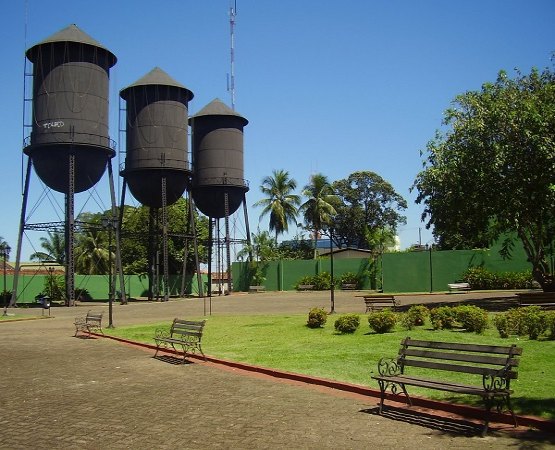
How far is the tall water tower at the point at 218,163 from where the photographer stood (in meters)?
51.6

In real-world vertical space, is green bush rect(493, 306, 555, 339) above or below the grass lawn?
above

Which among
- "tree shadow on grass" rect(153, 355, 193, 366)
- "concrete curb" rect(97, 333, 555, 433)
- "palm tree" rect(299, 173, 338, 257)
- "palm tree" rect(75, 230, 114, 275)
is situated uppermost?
"palm tree" rect(299, 173, 338, 257)

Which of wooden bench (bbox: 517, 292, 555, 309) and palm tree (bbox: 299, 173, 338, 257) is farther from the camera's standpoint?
palm tree (bbox: 299, 173, 338, 257)

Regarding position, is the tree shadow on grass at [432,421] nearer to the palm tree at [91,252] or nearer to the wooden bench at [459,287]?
the wooden bench at [459,287]

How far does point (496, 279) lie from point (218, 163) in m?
26.1

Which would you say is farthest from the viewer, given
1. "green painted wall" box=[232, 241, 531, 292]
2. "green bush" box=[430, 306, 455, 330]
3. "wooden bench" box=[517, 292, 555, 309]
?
"green painted wall" box=[232, 241, 531, 292]

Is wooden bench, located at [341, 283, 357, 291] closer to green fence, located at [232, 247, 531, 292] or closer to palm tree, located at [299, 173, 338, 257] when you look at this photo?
green fence, located at [232, 247, 531, 292]

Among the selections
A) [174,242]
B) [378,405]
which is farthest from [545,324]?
[174,242]

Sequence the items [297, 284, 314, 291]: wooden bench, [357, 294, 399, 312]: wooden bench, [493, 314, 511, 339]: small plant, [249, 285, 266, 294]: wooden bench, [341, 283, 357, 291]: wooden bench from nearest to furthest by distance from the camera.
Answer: [493, 314, 511, 339]: small plant
[357, 294, 399, 312]: wooden bench
[341, 283, 357, 291]: wooden bench
[297, 284, 314, 291]: wooden bench
[249, 285, 266, 294]: wooden bench

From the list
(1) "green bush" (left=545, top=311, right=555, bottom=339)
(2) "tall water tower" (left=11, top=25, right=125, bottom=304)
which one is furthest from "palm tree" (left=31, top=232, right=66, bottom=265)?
(1) "green bush" (left=545, top=311, right=555, bottom=339)

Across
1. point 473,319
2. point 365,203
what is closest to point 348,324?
point 473,319

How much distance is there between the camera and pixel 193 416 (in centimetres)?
748

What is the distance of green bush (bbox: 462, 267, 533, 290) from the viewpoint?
3700 centimetres

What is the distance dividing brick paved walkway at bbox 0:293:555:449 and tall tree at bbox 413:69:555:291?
48.9ft
